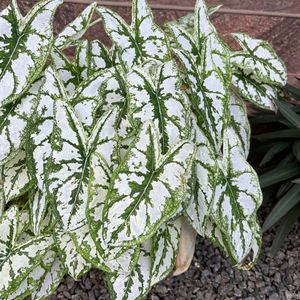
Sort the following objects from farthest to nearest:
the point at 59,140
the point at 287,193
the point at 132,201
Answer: the point at 287,193
the point at 59,140
the point at 132,201

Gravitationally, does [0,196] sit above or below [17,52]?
below

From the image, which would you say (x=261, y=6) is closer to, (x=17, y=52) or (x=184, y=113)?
(x=184, y=113)

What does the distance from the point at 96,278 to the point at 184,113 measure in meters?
0.75

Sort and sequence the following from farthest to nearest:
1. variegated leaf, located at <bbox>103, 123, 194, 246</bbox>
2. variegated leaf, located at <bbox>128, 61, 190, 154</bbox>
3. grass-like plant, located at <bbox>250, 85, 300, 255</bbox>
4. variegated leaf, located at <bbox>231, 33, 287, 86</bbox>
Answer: grass-like plant, located at <bbox>250, 85, 300, 255</bbox> → variegated leaf, located at <bbox>231, 33, 287, 86</bbox> → variegated leaf, located at <bbox>128, 61, 190, 154</bbox> → variegated leaf, located at <bbox>103, 123, 194, 246</bbox>

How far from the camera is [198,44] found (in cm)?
152

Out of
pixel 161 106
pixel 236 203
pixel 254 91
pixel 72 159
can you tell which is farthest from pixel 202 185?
pixel 254 91

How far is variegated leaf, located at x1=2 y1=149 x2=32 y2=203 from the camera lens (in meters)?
1.47

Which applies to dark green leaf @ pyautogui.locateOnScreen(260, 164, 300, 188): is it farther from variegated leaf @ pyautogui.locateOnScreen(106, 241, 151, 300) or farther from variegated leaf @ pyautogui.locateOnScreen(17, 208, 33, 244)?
variegated leaf @ pyautogui.locateOnScreen(17, 208, 33, 244)

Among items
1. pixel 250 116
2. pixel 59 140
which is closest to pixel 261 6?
pixel 250 116

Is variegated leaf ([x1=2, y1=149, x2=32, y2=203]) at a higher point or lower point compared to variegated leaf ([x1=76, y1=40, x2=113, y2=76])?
lower

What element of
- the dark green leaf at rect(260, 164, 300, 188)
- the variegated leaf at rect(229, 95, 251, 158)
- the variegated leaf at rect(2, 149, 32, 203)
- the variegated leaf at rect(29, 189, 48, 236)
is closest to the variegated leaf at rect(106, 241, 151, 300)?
the variegated leaf at rect(29, 189, 48, 236)

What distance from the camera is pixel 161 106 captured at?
1.34 meters

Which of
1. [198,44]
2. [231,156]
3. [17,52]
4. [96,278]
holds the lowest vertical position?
[96,278]

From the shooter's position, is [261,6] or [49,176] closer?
[49,176]
